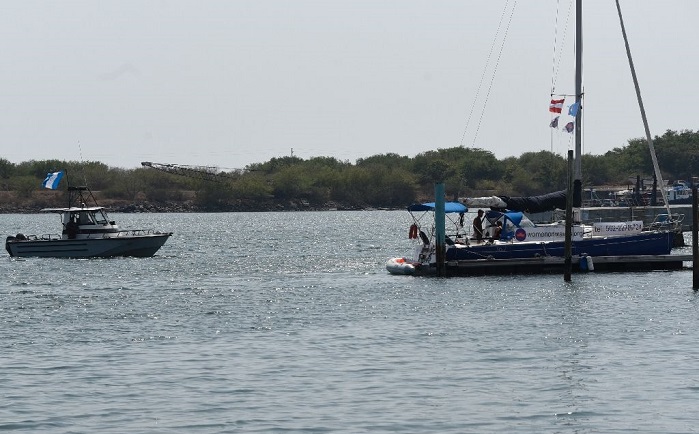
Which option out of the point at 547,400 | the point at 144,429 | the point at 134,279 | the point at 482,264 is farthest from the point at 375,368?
the point at 134,279

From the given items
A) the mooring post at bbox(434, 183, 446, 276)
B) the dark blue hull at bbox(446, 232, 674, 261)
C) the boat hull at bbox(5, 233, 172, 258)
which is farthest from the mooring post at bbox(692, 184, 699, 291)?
the boat hull at bbox(5, 233, 172, 258)

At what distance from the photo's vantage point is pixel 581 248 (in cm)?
5212

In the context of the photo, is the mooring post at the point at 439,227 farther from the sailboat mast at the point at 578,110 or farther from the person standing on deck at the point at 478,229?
the sailboat mast at the point at 578,110

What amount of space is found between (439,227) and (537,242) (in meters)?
4.74

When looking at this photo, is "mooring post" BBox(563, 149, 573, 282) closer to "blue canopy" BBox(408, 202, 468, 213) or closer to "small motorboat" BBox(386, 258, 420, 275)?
"small motorboat" BBox(386, 258, 420, 275)

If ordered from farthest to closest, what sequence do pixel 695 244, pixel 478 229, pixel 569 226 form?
1. pixel 478 229
2. pixel 569 226
3. pixel 695 244

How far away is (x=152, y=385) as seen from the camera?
27641mm

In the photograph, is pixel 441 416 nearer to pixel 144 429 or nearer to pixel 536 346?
pixel 144 429

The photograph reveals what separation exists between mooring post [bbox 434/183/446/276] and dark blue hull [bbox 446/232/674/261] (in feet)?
2.36

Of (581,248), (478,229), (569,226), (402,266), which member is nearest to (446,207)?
(478,229)

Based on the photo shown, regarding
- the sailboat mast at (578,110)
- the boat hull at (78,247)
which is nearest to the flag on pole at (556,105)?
the sailboat mast at (578,110)

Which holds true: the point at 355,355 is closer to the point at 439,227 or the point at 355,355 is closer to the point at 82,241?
the point at 439,227

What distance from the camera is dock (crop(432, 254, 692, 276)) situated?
5094cm

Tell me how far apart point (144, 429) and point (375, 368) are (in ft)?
22.9
